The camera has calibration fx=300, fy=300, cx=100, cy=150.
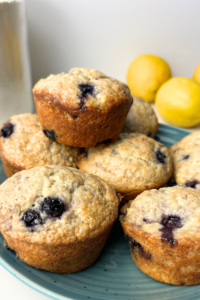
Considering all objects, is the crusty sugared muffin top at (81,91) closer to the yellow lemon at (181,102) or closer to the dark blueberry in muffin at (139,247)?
the dark blueberry in muffin at (139,247)

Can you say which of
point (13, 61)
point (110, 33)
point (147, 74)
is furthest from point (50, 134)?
point (110, 33)

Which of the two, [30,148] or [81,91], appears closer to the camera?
[81,91]

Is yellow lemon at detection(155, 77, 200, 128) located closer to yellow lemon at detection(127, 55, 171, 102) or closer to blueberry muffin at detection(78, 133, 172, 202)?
yellow lemon at detection(127, 55, 171, 102)

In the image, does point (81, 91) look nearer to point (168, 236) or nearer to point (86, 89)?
point (86, 89)

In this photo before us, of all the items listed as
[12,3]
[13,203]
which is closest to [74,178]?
[13,203]

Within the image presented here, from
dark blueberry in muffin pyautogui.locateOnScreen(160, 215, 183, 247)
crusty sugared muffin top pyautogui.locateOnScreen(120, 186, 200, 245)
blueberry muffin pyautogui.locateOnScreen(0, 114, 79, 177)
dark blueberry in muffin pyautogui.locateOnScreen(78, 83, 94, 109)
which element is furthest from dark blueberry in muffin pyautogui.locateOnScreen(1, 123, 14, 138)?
dark blueberry in muffin pyautogui.locateOnScreen(160, 215, 183, 247)

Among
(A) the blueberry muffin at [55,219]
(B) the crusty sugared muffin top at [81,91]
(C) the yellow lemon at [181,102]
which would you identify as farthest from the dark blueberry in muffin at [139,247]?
(C) the yellow lemon at [181,102]
